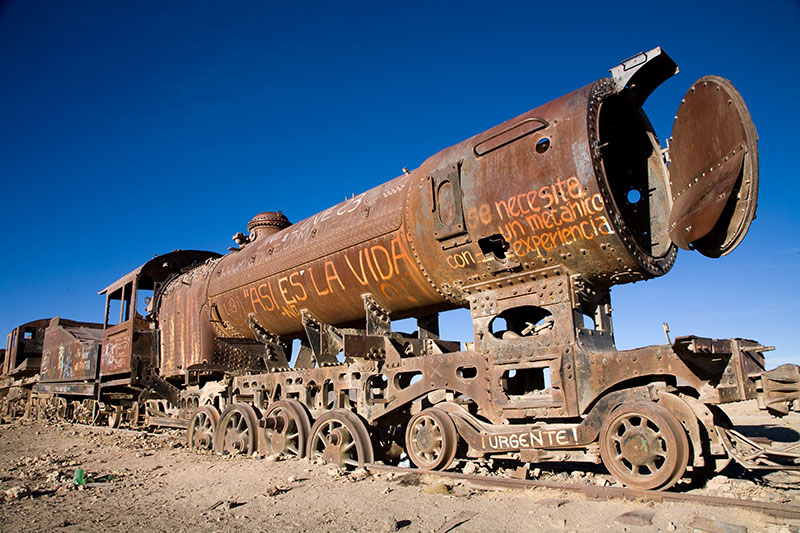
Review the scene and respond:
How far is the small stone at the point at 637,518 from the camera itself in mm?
3730

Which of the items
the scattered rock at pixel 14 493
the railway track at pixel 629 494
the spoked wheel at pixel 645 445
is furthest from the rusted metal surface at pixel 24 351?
the spoked wheel at pixel 645 445

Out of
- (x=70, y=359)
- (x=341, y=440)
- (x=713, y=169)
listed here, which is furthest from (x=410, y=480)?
(x=70, y=359)

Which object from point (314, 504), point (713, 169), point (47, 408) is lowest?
point (314, 504)

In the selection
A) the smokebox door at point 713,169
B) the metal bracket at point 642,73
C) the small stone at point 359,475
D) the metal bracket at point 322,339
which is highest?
the metal bracket at point 642,73

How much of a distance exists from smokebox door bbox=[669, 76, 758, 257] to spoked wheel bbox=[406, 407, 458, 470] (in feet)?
9.80

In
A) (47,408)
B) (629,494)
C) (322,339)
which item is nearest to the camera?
(629,494)

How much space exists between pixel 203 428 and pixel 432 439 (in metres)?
5.65

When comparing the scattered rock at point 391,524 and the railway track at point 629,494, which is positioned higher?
the railway track at point 629,494

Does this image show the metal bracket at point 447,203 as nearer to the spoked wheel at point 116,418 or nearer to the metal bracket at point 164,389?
the metal bracket at point 164,389

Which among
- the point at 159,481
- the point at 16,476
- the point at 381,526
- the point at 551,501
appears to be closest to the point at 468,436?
the point at 551,501

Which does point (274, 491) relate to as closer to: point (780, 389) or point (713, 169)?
point (780, 389)

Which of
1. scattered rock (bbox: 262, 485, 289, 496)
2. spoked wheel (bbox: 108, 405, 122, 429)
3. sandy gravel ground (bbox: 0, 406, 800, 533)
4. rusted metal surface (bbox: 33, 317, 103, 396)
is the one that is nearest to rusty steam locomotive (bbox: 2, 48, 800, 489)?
sandy gravel ground (bbox: 0, 406, 800, 533)

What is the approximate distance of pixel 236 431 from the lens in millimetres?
8719

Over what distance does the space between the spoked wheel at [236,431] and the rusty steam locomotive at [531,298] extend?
4 centimetres
